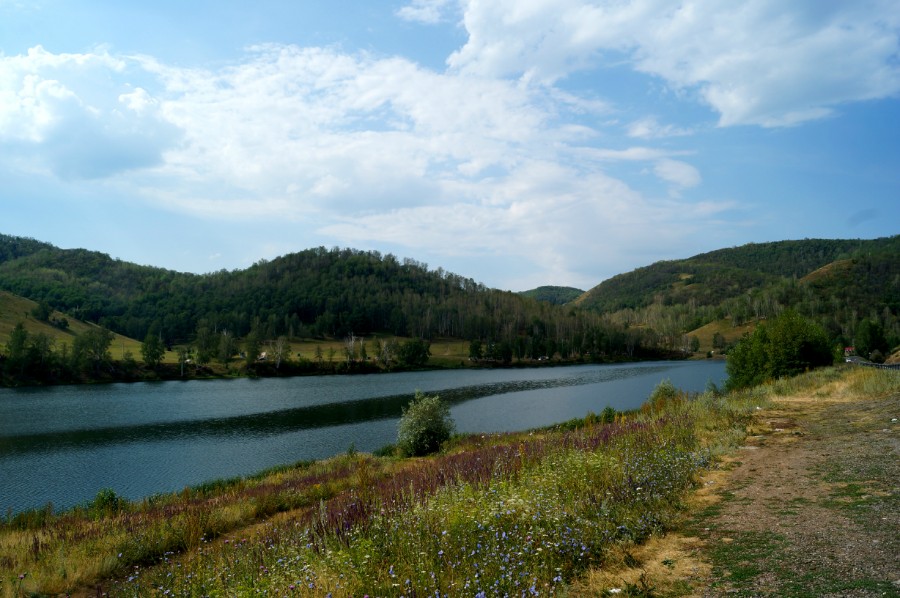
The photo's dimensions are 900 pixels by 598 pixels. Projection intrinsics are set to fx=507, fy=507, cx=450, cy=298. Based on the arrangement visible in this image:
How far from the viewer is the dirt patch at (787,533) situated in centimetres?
458

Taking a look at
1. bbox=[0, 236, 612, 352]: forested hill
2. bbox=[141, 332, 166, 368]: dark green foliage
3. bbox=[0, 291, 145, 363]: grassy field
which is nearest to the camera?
bbox=[141, 332, 166, 368]: dark green foliage

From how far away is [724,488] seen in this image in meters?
→ 8.22

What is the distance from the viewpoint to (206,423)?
166 ft

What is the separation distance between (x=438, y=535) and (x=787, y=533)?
4.01 m

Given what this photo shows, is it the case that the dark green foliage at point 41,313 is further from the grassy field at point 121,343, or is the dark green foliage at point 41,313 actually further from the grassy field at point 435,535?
the grassy field at point 435,535

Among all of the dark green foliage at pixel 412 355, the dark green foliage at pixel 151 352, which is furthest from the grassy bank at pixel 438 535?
the dark green foliage at pixel 412 355

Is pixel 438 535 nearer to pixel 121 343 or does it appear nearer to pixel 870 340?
pixel 870 340

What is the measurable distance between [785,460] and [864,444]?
2.09m

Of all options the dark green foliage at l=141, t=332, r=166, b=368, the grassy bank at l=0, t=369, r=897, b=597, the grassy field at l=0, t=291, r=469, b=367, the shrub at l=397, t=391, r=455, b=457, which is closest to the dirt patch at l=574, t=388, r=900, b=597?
the grassy bank at l=0, t=369, r=897, b=597

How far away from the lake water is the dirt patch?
1030 inches

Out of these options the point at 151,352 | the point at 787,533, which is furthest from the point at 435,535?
the point at 151,352

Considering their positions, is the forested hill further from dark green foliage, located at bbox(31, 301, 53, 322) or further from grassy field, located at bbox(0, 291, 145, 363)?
dark green foliage, located at bbox(31, 301, 53, 322)

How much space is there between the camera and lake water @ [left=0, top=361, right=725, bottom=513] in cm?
3105

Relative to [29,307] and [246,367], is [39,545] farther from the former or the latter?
[29,307]
